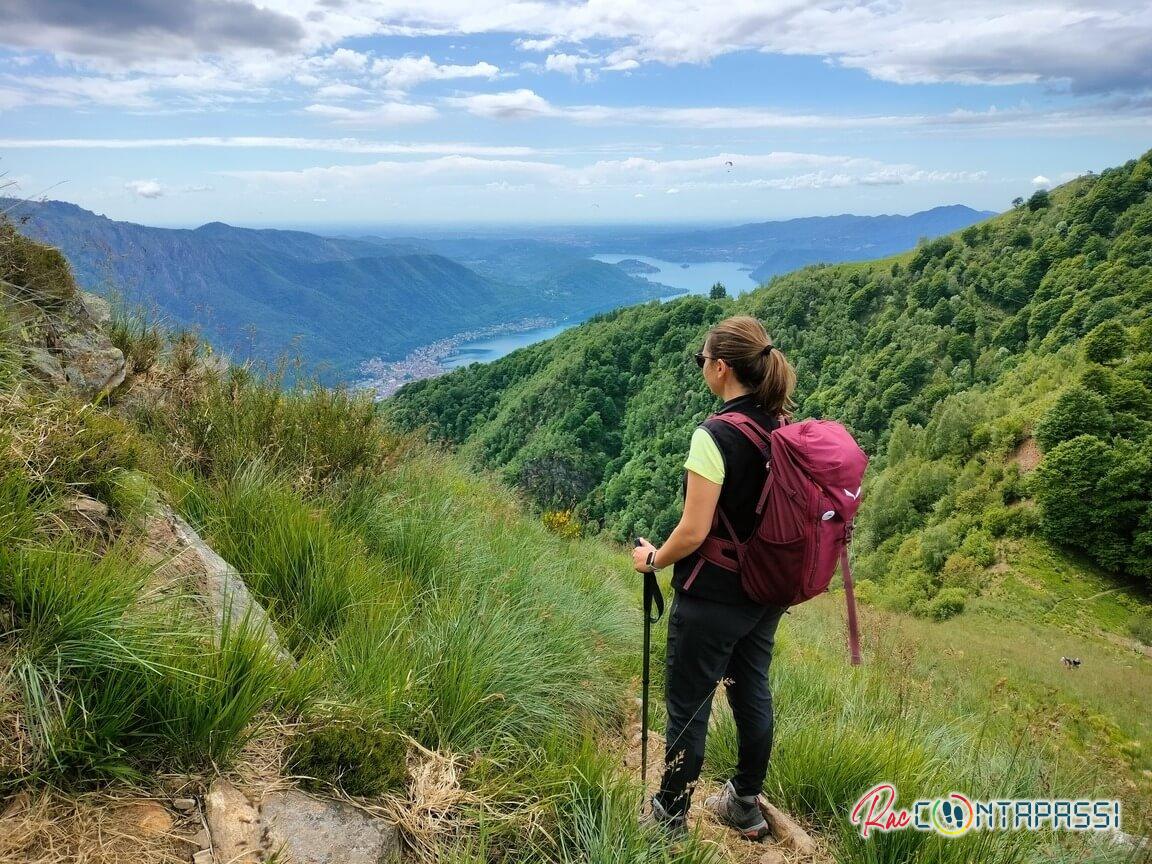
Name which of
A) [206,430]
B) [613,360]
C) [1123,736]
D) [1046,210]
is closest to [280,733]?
[206,430]

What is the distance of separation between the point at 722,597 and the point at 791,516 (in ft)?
1.20

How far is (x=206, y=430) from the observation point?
3.47 meters

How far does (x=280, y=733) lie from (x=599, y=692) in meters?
1.58

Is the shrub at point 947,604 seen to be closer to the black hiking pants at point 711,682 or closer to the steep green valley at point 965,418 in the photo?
the steep green valley at point 965,418

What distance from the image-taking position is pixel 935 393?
61.1 metres

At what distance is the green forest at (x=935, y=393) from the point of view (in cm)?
3825

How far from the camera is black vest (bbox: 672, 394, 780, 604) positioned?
215 centimetres

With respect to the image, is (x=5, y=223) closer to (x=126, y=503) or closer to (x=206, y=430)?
(x=206, y=430)

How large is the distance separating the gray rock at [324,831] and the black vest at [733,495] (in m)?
1.18

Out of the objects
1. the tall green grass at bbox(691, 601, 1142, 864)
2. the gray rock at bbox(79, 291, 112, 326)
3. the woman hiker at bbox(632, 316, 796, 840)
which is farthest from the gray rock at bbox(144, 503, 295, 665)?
the gray rock at bbox(79, 291, 112, 326)

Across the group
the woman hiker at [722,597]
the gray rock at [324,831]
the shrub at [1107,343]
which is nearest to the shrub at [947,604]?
the shrub at [1107,343]

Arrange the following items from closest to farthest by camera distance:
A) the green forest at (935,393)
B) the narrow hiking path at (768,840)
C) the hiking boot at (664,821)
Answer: the hiking boot at (664,821)
the narrow hiking path at (768,840)
the green forest at (935,393)

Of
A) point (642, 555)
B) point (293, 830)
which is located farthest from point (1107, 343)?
point (293, 830)

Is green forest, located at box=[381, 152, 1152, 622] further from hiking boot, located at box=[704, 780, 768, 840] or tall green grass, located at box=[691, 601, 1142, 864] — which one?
hiking boot, located at box=[704, 780, 768, 840]
